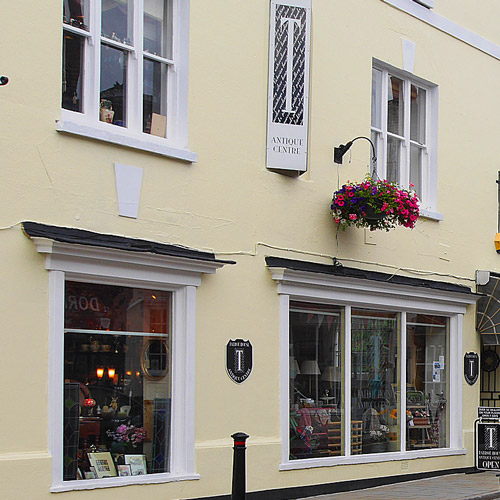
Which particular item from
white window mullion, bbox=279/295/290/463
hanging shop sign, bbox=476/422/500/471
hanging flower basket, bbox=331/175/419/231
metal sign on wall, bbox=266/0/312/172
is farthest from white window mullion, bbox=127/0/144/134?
hanging shop sign, bbox=476/422/500/471

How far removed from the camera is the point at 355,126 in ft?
41.8

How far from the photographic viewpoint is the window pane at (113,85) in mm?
9719

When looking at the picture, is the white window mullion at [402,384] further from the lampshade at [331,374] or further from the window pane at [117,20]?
the window pane at [117,20]

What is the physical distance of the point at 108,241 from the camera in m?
9.28

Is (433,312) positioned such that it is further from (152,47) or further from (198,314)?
(152,47)

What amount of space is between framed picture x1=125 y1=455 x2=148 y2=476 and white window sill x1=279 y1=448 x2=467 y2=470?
195 cm

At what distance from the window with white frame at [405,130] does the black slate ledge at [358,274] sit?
1182mm

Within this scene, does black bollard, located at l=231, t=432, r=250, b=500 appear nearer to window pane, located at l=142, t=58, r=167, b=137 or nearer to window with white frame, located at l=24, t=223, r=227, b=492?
window with white frame, located at l=24, t=223, r=227, b=492

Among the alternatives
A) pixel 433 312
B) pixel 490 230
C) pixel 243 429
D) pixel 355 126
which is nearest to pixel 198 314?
pixel 243 429

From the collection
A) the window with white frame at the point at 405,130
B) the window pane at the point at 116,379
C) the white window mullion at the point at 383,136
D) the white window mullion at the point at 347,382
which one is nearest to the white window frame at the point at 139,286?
the window pane at the point at 116,379

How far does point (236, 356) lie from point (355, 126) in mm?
3768

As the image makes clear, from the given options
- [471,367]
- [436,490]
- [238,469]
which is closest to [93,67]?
[238,469]

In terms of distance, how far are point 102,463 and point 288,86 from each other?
16.1ft

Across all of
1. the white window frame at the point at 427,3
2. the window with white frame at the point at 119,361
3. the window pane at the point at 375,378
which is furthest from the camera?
the white window frame at the point at 427,3
